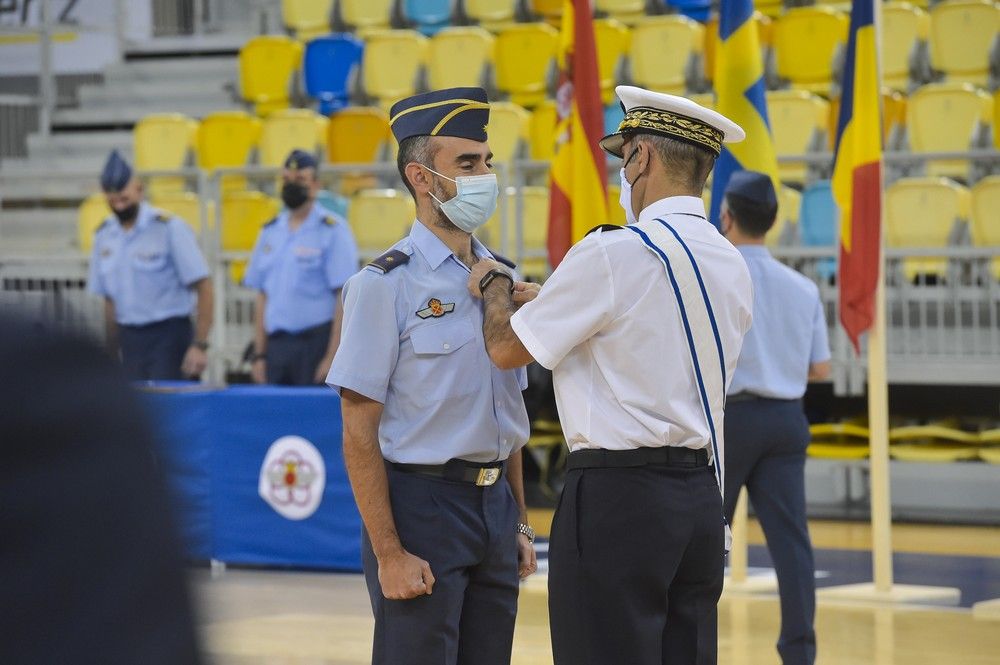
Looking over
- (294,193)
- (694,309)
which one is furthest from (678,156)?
(294,193)

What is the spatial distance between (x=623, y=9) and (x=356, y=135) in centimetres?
268

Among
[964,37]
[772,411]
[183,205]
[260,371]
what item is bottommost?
[260,371]

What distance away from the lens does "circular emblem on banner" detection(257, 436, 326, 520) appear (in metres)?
6.98

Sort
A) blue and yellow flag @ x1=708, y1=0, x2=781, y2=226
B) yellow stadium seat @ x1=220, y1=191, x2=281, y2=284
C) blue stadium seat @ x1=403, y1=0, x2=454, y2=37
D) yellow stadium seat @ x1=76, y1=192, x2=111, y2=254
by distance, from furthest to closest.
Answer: blue stadium seat @ x1=403, y1=0, x2=454, y2=37, yellow stadium seat @ x1=76, y1=192, x2=111, y2=254, yellow stadium seat @ x1=220, y1=191, x2=281, y2=284, blue and yellow flag @ x1=708, y1=0, x2=781, y2=226

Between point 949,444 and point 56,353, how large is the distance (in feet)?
28.4

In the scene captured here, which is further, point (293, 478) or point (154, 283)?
point (154, 283)

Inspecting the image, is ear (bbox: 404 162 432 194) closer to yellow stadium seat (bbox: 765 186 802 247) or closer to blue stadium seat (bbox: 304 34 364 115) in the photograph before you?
yellow stadium seat (bbox: 765 186 802 247)

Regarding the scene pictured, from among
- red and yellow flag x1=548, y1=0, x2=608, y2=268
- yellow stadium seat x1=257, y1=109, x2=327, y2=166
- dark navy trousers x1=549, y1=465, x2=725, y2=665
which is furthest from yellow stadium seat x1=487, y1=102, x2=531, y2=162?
dark navy trousers x1=549, y1=465, x2=725, y2=665

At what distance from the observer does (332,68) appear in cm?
1270

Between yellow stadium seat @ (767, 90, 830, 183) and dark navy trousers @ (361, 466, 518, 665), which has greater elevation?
yellow stadium seat @ (767, 90, 830, 183)

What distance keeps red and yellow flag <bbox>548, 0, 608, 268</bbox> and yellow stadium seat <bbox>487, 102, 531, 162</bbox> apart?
12.4ft

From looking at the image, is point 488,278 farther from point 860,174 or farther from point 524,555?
point 860,174

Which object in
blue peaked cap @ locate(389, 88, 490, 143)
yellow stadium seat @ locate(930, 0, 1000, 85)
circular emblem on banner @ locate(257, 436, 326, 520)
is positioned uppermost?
yellow stadium seat @ locate(930, 0, 1000, 85)

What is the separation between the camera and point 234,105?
13484mm
